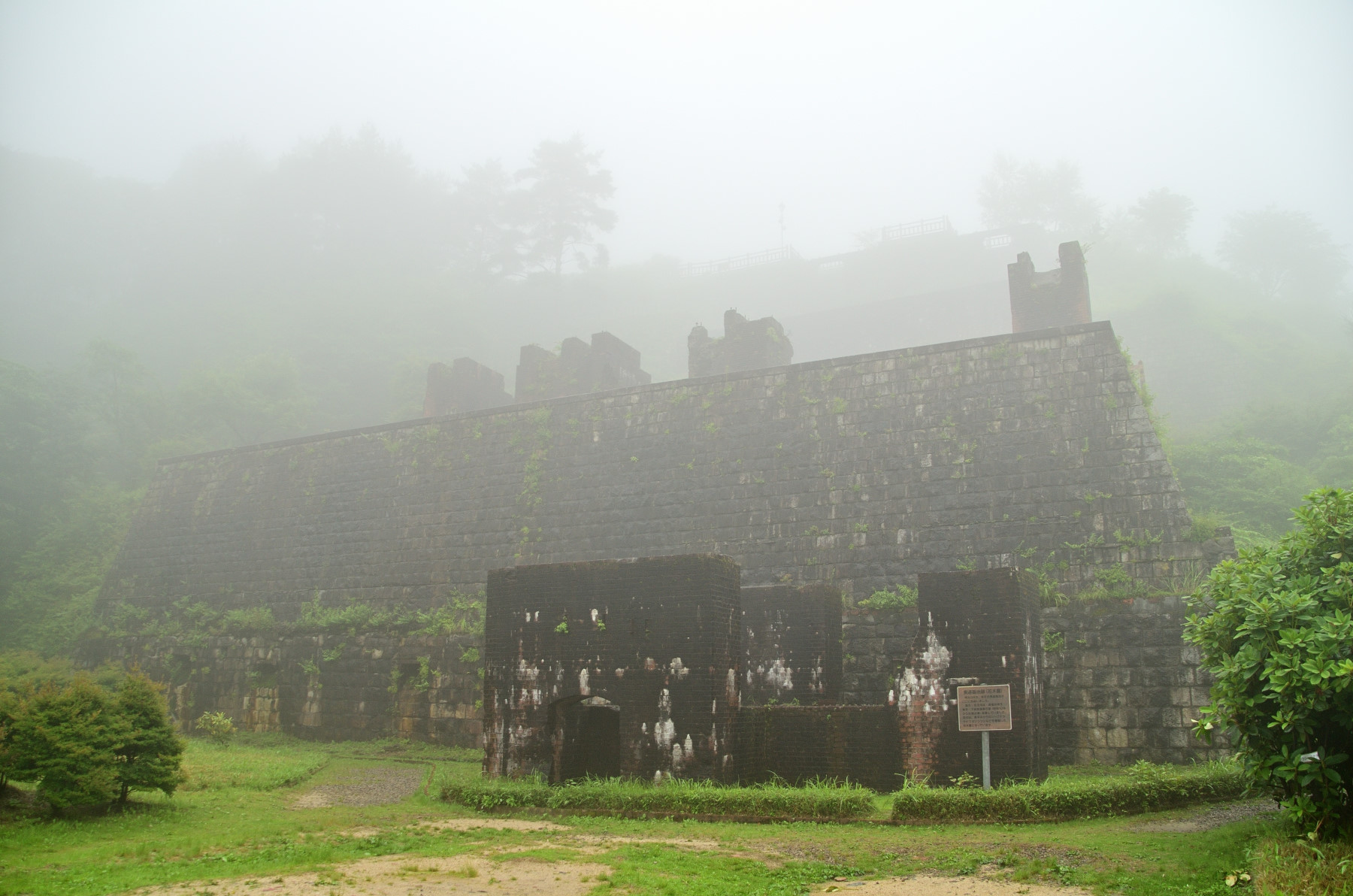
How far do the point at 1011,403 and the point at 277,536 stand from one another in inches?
725

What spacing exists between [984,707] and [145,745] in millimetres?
→ 10174

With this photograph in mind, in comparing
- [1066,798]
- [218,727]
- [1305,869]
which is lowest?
[218,727]

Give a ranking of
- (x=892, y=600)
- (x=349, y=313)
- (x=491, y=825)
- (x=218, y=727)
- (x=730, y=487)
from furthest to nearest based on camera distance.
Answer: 1. (x=349, y=313)
2. (x=730, y=487)
3. (x=218, y=727)
4. (x=892, y=600)
5. (x=491, y=825)

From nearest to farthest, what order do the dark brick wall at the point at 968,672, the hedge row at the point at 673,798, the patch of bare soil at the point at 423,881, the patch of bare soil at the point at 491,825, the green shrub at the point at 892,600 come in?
1. the patch of bare soil at the point at 423,881
2. the patch of bare soil at the point at 491,825
3. the hedge row at the point at 673,798
4. the dark brick wall at the point at 968,672
5. the green shrub at the point at 892,600

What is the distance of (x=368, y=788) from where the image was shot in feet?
45.1

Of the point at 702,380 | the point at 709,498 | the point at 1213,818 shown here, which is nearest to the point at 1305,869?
the point at 1213,818

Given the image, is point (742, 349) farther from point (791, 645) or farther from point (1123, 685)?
point (1123, 685)

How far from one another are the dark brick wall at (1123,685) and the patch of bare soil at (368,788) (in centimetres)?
961

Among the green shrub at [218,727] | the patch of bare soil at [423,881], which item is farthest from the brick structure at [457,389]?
the patch of bare soil at [423,881]

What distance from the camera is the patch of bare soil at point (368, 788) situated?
1247 cm

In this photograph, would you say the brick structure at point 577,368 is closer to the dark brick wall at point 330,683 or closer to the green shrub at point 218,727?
the dark brick wall at point 330,683

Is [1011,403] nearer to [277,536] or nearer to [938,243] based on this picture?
[277,536]

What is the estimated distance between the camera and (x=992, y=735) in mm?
10633

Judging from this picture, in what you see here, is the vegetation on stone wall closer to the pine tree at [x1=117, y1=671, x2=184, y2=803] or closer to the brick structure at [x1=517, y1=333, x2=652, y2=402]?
the brick structure at [x1=517, y1=333, x2=652, y2=402]
